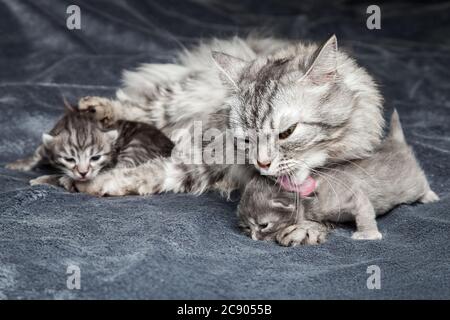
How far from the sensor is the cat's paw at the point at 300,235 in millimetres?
1996

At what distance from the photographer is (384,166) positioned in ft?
7.28

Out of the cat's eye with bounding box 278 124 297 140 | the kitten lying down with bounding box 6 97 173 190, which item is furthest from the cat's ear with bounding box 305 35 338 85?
the kitten lying down with bounding box 6 97 173 190

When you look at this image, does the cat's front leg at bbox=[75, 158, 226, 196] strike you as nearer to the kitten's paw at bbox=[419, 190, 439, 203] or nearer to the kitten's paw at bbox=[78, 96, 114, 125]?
the kitten's paw at bbox=[78, 96, 114, 125]

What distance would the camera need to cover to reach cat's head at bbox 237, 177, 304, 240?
6.64ft

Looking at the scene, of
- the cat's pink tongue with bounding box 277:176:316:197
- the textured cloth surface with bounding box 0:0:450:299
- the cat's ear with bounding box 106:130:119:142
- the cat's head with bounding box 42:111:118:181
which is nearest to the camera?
the textured cloth surface with bounding box 0:0:450:299

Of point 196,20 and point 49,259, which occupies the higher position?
point 196,20

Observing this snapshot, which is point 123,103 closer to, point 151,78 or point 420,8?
point 151,78

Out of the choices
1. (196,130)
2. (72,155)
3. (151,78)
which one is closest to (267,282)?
(196,130)

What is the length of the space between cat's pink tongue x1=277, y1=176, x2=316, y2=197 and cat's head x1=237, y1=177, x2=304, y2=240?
2cm

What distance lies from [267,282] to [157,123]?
1287 millimetres

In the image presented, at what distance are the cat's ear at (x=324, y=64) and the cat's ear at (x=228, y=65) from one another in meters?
0.28

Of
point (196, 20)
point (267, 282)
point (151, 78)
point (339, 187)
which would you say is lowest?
point (267, 282)

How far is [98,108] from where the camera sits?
9.17 feet

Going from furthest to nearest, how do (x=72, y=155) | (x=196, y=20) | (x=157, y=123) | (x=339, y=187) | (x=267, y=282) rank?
1. (x=196, y=20)
2. (x=157, y=123)
3. (x=72, y=155)
4. (x=339, y=187)
5. (x=267, y=282)
